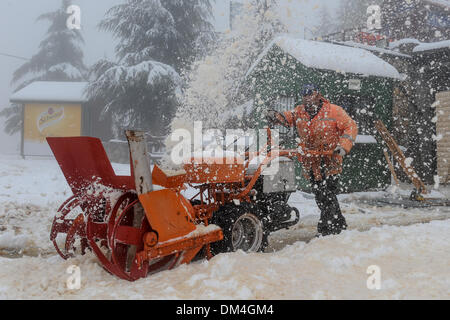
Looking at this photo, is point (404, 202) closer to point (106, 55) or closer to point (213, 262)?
point (213, 262)

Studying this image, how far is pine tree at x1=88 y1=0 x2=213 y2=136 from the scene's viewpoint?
1195 cm

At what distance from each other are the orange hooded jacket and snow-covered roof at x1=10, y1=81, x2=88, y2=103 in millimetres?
12980

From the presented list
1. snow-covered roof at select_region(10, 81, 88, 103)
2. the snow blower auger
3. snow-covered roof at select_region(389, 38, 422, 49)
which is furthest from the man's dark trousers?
snow-covered roof at select_region(10, 81, 88, 103)

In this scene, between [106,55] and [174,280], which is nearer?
[174,280]

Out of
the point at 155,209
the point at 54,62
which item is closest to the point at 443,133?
the point at 155,209

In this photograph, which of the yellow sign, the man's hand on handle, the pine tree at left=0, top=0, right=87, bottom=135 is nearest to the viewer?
the man's hand on handle

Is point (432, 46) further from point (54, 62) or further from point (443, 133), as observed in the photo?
point (54, 62)

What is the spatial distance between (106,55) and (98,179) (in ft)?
38.3

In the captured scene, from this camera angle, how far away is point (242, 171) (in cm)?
386

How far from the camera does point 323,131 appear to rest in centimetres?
492

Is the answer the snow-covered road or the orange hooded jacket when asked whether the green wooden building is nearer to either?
the orange hooded jacket

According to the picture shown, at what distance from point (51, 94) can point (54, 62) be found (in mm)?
6256

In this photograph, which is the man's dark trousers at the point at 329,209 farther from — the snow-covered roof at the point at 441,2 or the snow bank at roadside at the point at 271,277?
the snow-covered roof at the point at 441,2

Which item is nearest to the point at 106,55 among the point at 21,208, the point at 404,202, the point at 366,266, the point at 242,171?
the point at 21,208
